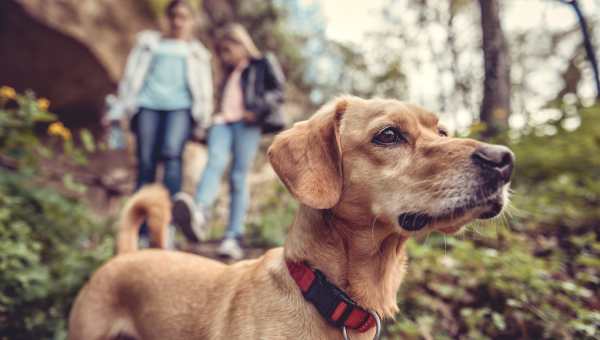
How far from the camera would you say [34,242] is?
2.79 meters

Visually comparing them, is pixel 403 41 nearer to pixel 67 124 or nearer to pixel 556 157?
pixel 556 157

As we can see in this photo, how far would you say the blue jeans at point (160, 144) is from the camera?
3.53 metres

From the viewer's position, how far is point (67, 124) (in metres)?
7.54

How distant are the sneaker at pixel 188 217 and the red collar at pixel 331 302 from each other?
91.1 inches

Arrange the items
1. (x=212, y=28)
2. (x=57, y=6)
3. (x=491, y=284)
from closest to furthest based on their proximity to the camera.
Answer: (x=491, y=284) → (x=57, y=6) → (x=212, y=28)

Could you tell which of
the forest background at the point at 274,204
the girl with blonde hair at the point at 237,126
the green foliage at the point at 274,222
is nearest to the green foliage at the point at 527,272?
the forest background at the point at 274,204

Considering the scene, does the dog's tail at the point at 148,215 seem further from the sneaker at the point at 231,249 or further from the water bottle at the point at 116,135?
the water bottle at the point at 116,135

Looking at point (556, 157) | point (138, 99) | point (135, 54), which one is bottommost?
point (556, 157)

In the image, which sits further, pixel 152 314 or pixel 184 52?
pixel 184 52

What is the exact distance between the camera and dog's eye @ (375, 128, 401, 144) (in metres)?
1.53

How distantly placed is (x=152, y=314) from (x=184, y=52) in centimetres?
331

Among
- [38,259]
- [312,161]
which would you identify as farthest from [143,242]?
[312,161]

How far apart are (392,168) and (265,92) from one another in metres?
3.00

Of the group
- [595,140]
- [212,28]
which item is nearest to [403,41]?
[212,28]
